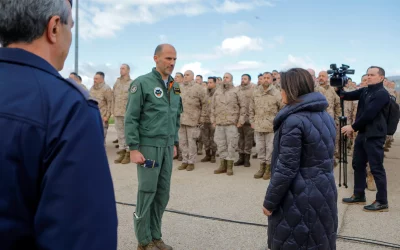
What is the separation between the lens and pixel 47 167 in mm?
985

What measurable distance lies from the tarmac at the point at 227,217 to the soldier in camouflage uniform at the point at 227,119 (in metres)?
0.65

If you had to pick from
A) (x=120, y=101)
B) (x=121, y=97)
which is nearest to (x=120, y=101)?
(x=120, y=101)

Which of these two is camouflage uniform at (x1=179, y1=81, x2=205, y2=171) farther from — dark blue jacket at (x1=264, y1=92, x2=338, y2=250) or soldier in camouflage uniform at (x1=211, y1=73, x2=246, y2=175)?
dark blue jacket at (x1=264, y1=92, x2=338, y2=250)

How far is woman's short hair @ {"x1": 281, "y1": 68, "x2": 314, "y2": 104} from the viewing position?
2.68 meters

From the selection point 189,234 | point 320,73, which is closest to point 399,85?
point 320,73

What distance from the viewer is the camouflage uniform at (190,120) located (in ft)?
27.3

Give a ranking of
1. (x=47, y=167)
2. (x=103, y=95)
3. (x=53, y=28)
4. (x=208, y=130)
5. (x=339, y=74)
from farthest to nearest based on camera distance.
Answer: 1. (x=103, y=95)
2. (x=208, y=130)
3. (x=339, y=74)
4. (x=53, y=28)
5. (x=47, y=167)

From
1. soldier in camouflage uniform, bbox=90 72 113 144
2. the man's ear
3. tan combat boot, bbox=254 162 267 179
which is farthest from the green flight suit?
soldier in camouflage uniform, bbox=90 72 113 144

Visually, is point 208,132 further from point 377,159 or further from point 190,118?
point 377,159

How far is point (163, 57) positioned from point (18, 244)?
2.79m

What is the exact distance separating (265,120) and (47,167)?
662cm

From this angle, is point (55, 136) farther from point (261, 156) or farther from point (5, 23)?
point (261, 156)

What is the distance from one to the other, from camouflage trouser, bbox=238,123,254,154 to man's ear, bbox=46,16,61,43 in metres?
7.81

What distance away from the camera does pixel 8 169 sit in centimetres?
96
